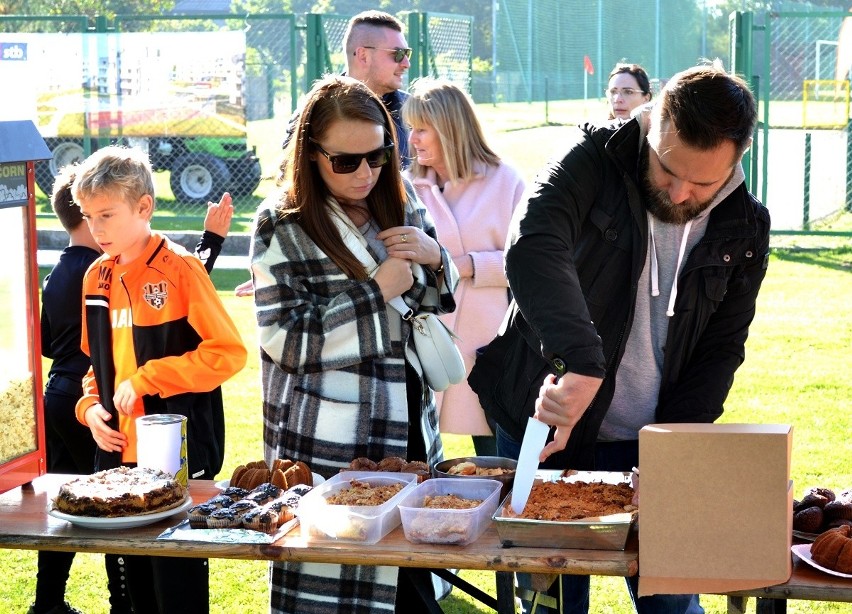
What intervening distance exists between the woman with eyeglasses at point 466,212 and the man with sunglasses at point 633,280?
140cm

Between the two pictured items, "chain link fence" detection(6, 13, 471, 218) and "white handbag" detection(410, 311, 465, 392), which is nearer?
"white handbag" detection(410, 311, 465, 392)

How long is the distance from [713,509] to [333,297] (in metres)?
1.17

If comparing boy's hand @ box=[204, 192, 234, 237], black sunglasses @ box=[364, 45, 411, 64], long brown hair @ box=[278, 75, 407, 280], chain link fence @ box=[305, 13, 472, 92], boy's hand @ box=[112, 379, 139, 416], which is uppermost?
chain link fence @ box=[305, 13, 472, 92]

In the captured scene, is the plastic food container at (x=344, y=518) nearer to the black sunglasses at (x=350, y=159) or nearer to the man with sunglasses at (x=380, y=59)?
the black sunglasses at (x=350, y=159)

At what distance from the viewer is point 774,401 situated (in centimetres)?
665

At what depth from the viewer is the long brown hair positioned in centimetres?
284

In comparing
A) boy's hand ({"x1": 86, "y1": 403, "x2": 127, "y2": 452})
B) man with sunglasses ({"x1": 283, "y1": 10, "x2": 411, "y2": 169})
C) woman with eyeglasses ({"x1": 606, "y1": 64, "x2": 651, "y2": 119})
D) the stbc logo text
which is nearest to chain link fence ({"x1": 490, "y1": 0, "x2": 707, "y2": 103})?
the stbc logo text

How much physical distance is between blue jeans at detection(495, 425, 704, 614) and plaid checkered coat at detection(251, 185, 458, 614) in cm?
28

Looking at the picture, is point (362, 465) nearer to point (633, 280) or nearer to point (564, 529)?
point (564, 529)

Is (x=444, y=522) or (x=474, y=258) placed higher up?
(x=474, y=258)

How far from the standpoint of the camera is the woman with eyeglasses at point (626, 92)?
6.84 m

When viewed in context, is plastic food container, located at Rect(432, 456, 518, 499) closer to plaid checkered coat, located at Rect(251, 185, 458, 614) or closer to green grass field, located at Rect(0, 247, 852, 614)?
plaid checkered coat, located at Rect(251, 185, 458, 614)

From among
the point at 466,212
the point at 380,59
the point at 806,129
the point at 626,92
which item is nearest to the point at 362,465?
the point at 466,212

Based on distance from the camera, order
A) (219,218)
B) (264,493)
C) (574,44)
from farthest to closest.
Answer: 1. (574,44)
2. (219,218)
3. (264,493)
